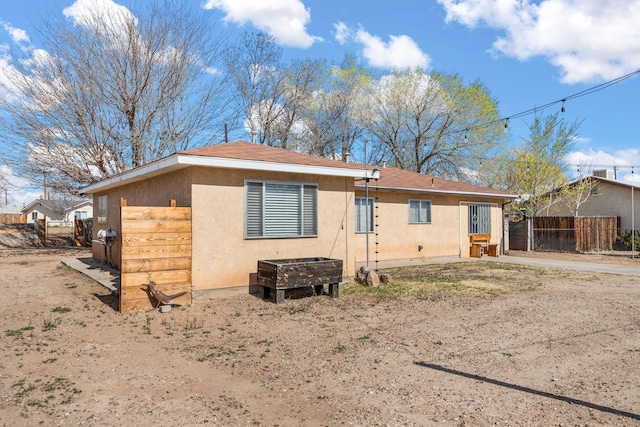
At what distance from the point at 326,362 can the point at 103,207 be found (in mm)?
12725

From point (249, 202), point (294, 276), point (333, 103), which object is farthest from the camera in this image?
point (333, 103)

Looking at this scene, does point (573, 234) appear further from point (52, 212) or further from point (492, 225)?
Result: point (52, 212)

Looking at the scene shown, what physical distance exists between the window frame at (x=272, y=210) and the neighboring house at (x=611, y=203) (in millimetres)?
21652

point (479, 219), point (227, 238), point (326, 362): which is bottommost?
point (326, 362)

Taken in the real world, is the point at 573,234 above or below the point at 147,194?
below

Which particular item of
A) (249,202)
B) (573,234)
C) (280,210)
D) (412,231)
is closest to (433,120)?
(573,234)

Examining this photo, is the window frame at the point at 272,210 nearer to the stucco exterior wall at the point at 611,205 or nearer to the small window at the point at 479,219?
the small window at the point at 479,219

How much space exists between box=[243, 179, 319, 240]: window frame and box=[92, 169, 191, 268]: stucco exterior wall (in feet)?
4.08

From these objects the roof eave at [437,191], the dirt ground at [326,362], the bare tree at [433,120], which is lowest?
the dirt ground at [326,362]

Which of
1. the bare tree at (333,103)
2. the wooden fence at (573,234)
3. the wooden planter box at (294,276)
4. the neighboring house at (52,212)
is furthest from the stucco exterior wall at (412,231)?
the neighboring house at (52,212)

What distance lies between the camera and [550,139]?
25.0 meters

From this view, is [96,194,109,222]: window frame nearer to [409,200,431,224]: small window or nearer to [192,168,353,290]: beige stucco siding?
[192,168,353,290]: beige stucco siding

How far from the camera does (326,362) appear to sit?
4.92m

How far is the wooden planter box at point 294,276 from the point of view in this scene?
7.97m
